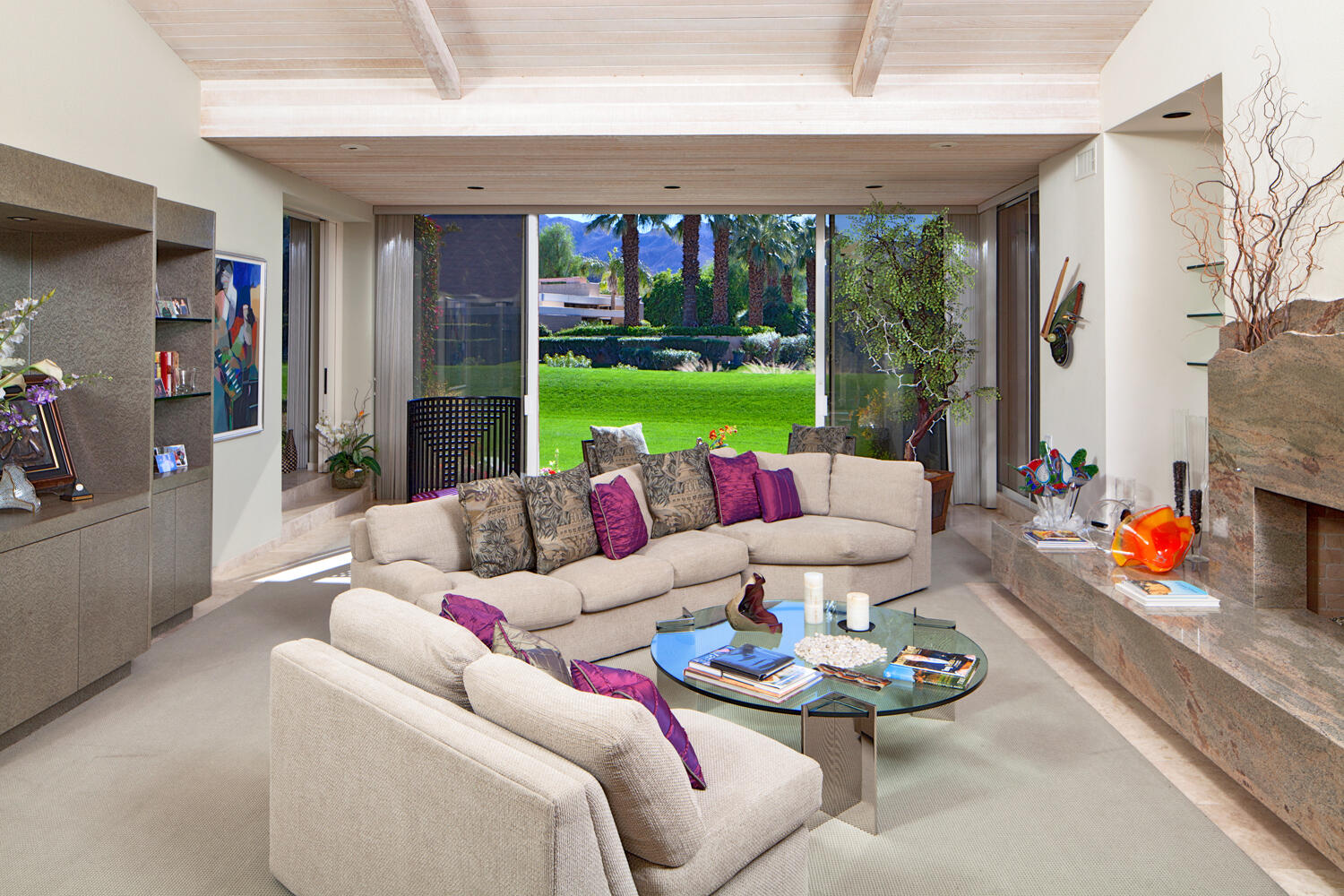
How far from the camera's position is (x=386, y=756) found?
190 centimetres

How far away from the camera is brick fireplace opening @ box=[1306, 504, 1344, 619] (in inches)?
139

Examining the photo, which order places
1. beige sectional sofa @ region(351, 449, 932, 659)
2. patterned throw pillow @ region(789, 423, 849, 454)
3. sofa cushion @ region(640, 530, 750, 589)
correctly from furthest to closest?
1. patterned throw pillow @ region(789, 423, 849, 454)
2. sofa cushion @ region(640, 530, 750, 589)
3. beige sectional sofa @ region(351, 449, 932, 659)

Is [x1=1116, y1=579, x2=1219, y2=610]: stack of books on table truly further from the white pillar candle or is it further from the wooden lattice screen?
the wooden lattice screen

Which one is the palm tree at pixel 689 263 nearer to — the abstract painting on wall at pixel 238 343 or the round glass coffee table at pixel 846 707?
the abstract painting on wall at pixel 238 343

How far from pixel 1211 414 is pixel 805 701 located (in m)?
2.39

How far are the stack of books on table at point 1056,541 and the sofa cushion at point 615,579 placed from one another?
193cm

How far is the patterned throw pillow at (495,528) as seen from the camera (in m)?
3.90

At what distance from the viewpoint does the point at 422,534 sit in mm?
3955

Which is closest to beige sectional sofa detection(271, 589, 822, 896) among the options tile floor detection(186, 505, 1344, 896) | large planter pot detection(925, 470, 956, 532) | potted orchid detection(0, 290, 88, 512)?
tile floor detection(186, 505, 1344, 896)

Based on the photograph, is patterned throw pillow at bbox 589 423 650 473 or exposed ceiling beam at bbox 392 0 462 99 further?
patterned throw pillow at bbox 589 423 650 473

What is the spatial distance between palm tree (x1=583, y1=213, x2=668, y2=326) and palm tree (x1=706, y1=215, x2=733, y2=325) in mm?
875

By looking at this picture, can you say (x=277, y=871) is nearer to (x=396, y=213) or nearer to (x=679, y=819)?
(x=679, y=819)

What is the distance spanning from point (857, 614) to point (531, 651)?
5.63 feet

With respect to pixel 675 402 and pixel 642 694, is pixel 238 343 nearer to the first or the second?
pixel 642 694
